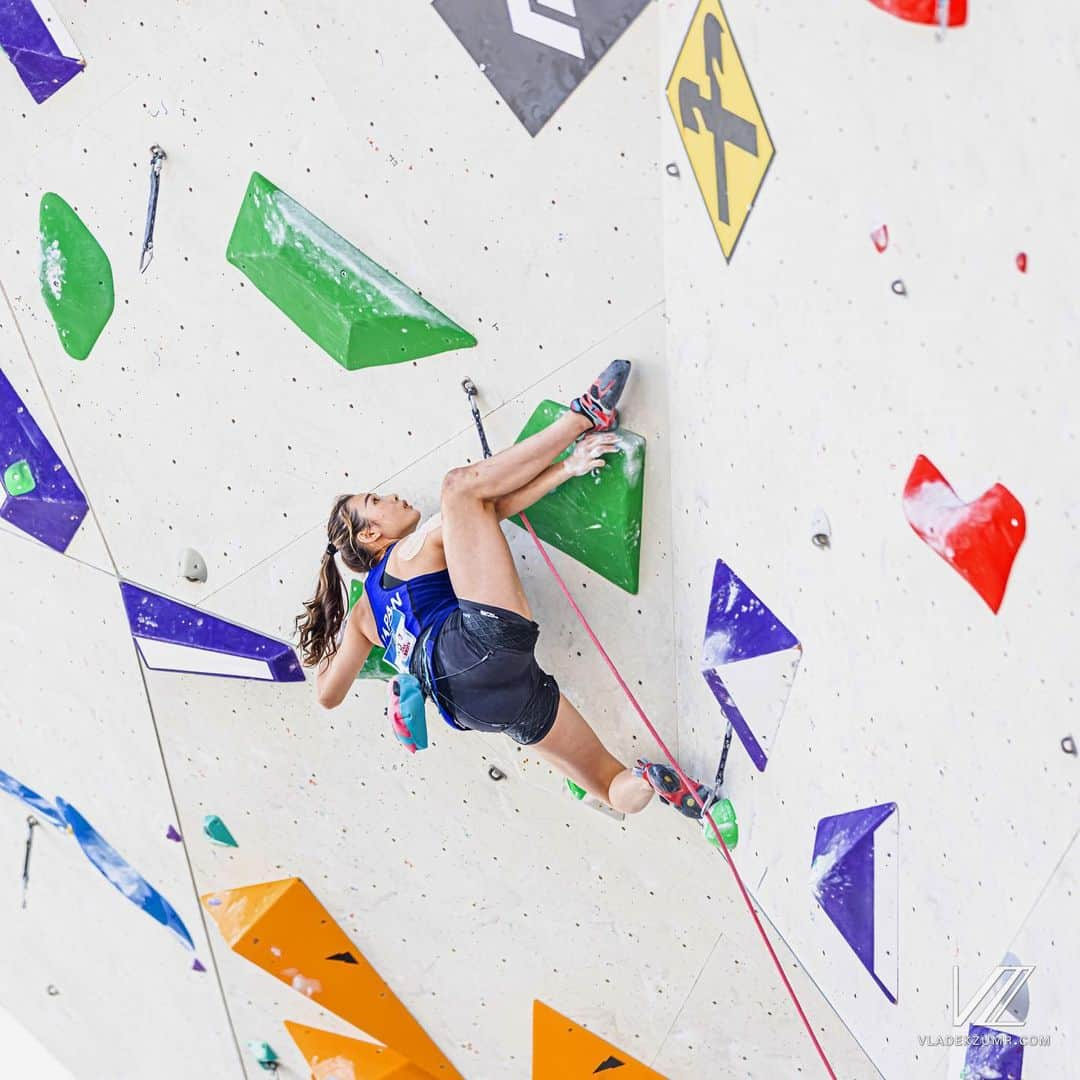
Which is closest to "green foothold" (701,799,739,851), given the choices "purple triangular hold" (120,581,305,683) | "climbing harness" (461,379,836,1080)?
"climbing harness" (461,379,836,1080)

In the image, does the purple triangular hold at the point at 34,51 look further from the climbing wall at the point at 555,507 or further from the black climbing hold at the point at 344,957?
the black climbing hold at the point at 344,957

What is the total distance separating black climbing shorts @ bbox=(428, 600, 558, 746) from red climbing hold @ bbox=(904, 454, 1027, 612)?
0.85 m

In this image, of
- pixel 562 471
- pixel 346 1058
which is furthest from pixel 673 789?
pixel 346 1058

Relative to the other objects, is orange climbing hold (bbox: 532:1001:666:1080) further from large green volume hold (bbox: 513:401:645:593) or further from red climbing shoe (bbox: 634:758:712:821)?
large green volume hold (bbox: 513:401:645:593)

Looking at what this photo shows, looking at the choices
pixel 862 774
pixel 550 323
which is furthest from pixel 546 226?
pixel 862 774

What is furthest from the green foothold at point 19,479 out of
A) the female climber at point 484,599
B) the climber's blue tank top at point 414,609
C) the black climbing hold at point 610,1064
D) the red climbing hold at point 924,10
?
the red climbing hold at point 924,10

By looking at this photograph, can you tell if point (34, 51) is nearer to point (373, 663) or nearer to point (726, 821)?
point (373, 663)

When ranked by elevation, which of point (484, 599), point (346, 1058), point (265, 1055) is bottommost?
point (265, 1055)

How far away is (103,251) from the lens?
2.88 metres

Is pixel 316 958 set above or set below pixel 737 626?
below

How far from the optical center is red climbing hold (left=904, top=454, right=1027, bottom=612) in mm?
1607

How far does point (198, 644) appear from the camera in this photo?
10.1ft

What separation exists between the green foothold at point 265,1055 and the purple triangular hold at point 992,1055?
2.16 metres

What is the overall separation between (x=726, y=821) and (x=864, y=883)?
0.43 m
